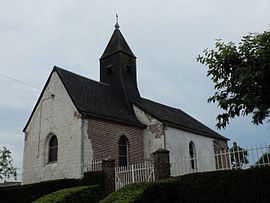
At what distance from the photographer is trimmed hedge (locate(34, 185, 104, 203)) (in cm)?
1189

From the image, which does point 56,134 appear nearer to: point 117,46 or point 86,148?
point 86,148

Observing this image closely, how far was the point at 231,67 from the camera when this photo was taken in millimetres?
9086

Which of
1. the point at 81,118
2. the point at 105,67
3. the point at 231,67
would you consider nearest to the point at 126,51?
the point at 105,67

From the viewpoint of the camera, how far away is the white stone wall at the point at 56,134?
56.1ft

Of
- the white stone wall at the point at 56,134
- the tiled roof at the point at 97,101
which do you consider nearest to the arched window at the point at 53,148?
the white stone wall at the point at 56,134

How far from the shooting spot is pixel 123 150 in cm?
1942

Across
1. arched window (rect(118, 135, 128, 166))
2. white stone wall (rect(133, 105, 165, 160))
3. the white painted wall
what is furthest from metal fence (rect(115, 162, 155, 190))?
white stone wall (rect(133, 105, 165, 160))

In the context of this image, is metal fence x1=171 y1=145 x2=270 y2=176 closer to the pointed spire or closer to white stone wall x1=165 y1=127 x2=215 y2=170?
white stone wall x1=165 y1=127 x2=215 y2=170

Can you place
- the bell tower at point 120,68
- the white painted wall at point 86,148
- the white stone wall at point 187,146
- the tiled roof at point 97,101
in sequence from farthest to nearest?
the bell tower at point 120,68 < the white stone wall at point 187,146 < the tiled roof at point 97,101 < the white painted wall at point 86,148

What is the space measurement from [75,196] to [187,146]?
38.6 feet

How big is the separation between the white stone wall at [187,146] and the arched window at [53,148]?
6.80 m

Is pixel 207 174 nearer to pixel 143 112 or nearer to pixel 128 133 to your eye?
pixel 128 133

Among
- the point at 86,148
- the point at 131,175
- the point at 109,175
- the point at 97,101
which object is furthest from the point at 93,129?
the point at 131,175

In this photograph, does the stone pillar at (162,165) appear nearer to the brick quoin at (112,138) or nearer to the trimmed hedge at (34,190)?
the trimmed hedge at (34,190)
